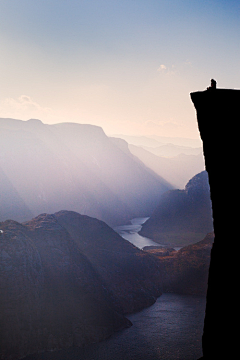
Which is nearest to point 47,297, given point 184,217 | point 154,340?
point 154,340

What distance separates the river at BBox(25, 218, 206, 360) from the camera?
33.4m

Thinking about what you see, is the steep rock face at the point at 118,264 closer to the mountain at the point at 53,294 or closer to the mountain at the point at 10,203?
the mountain at the point at 53,294

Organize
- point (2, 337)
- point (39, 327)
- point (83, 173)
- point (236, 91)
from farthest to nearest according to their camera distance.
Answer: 1. point (83, 173)
2. point (39, 327)
3. point (2, 337)
4. point (236, 91)

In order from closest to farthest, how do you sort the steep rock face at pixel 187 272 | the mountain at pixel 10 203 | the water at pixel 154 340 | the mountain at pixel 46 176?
the water at pixel 154 340 < the steep rock face at pixel 187 272 < the mountain at pixel 10 203 < the mountain at pixel 46 176

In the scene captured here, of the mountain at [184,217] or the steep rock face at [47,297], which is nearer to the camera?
the steep rock face at [47,297]

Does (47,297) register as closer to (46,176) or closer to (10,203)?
(10,203)

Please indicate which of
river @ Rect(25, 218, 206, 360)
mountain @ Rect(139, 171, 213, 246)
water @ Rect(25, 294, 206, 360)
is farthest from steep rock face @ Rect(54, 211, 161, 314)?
mountain @ Rect(139, 171, 213, 246)

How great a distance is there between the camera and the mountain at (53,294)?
106 ft

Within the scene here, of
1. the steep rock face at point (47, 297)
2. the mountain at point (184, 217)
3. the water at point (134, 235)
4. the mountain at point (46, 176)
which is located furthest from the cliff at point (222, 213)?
the mountain at point (46, 176)

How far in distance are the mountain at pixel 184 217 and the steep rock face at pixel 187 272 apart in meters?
41.4

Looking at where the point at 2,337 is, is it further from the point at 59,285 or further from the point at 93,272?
the point at 93,272

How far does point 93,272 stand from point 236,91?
43.6m

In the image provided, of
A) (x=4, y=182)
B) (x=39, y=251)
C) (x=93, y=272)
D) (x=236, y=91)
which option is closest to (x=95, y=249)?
(x=93, y=272)

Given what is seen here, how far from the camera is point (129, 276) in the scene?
55.3m
